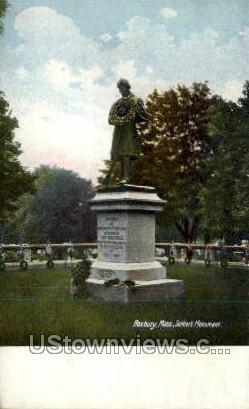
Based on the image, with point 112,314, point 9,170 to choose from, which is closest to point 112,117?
point 9,170

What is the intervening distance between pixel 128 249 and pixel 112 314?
1.55 metres

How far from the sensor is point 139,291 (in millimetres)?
10258

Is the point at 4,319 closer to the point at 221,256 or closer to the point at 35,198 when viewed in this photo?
the point at 35,198

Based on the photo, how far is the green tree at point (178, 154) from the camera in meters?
15.3

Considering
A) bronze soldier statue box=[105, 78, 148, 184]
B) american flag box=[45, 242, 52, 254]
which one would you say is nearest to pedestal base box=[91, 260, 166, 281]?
bronze soldier statue box=[105, 78, 148, 184]

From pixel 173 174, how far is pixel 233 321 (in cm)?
820

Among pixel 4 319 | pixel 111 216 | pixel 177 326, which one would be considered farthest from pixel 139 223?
pixel 4 319

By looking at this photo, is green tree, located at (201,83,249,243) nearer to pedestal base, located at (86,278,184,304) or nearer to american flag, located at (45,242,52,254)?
pedestal base, located at (86,278,184,304)

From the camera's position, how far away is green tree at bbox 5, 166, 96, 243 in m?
11.7

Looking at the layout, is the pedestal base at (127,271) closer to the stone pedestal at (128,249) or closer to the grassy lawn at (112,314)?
the stone pedestal at (128,249)

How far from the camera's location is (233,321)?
28.5ft

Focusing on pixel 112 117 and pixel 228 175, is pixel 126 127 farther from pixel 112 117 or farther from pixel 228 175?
pixel 228 175

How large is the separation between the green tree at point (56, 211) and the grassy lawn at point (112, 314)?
1.42m

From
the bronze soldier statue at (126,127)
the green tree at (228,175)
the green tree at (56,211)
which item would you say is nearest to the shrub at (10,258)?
the green tree at (56,211)
